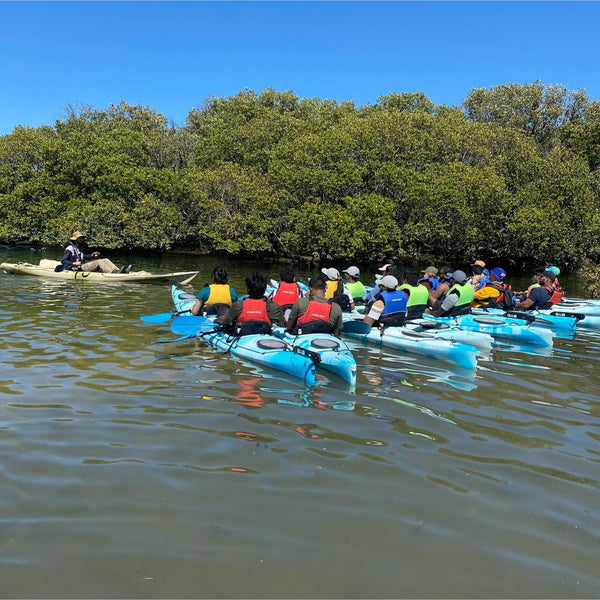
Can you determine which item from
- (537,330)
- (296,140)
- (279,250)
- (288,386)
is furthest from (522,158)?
(288,386)

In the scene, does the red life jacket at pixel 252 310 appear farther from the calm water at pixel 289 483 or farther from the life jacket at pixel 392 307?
the life jacket at pixel 392 307

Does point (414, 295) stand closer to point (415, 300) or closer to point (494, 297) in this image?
point (415, 300)

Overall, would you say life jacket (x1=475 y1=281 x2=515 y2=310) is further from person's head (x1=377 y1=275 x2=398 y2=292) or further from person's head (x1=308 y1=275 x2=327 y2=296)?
person's head (x1=308 y1=275 x2=327 y2=296)

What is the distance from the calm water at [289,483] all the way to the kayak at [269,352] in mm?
215

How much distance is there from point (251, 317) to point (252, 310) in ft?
0.39

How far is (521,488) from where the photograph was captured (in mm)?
4320


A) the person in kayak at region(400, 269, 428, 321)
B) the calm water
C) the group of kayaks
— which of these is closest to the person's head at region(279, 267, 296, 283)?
the group of kayaks

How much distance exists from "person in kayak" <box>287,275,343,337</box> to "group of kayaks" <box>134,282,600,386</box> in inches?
10.0

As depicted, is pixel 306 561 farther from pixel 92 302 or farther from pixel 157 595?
pixel 92 302

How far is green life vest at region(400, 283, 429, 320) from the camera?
10.2 m

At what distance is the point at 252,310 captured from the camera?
8430 mm

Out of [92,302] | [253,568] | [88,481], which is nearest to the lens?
[253,568]

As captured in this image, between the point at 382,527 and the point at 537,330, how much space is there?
26.0 ft

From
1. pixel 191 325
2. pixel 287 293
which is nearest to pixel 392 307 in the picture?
pixel 287 293
